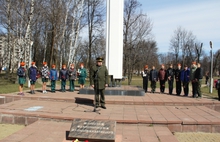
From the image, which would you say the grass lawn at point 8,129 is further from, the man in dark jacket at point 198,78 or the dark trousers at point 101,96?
the man in dark jacket at point 198,78

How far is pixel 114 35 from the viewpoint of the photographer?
11828mm

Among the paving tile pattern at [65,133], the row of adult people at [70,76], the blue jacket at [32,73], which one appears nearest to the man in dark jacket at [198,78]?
the row of adult people at [70,76]

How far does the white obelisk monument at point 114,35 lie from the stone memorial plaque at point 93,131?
714 cm

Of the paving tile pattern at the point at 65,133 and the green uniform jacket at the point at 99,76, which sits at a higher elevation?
the green uniform jacket at the point at 99,76

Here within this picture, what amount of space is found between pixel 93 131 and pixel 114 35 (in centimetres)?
773

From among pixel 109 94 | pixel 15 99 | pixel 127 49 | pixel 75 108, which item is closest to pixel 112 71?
pixel 109 94

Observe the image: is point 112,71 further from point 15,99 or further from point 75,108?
point 15,99

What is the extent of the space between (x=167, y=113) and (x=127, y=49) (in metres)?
21.8

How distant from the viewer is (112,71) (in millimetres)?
12031

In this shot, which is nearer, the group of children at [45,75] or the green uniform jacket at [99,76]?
the green uniform jacket at [99,76]

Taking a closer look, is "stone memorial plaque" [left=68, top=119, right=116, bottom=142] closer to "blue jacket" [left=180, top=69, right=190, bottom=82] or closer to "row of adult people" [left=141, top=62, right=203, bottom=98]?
"row of adult people" [left=141, top=62, right=203, bottom=98]

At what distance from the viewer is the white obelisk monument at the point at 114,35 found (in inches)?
462

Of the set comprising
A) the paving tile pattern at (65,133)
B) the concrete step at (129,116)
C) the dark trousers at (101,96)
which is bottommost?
the paving tile pattern at (65,133)

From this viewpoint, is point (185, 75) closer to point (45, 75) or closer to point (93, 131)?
point (45, 75)
